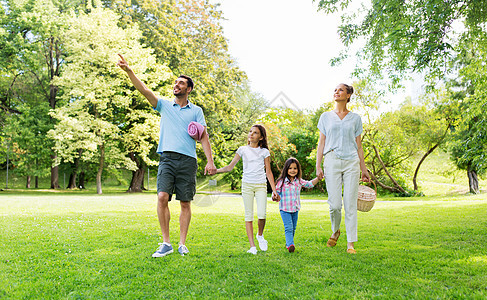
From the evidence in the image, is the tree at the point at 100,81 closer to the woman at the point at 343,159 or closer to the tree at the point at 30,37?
the tree at the point at 30,37

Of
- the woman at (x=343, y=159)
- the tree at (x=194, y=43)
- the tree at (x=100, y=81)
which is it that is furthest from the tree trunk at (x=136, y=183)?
the woman at (x=343, y=159)

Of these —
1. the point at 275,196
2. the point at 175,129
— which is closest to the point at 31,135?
the point at 175,129

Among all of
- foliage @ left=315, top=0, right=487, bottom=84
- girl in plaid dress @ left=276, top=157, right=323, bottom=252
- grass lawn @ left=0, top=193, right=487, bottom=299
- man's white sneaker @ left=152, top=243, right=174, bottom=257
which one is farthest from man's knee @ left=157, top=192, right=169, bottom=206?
foliage @ left=315, top=0, right=487, bottom=84

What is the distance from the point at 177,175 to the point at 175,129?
59 cm

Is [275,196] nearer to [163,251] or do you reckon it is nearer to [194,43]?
[163,251]

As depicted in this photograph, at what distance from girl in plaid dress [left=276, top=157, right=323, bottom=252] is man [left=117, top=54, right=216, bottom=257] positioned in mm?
1124

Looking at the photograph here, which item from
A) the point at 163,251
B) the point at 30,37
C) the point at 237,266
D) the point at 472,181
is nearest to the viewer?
the point at 237,266

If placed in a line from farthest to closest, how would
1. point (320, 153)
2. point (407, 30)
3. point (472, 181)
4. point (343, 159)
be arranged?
point (472, 181) → point (407, 30) → point (320, 153) → point (343, 159)

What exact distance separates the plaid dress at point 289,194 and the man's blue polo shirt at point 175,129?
1385 mm

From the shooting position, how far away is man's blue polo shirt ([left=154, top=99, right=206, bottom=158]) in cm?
434

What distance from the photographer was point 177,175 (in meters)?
4.36

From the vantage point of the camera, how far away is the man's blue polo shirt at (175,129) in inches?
171

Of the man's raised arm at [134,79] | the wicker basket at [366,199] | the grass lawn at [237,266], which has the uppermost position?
the man's raised arm at [134,79]

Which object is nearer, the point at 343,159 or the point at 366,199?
the point at 343,159
